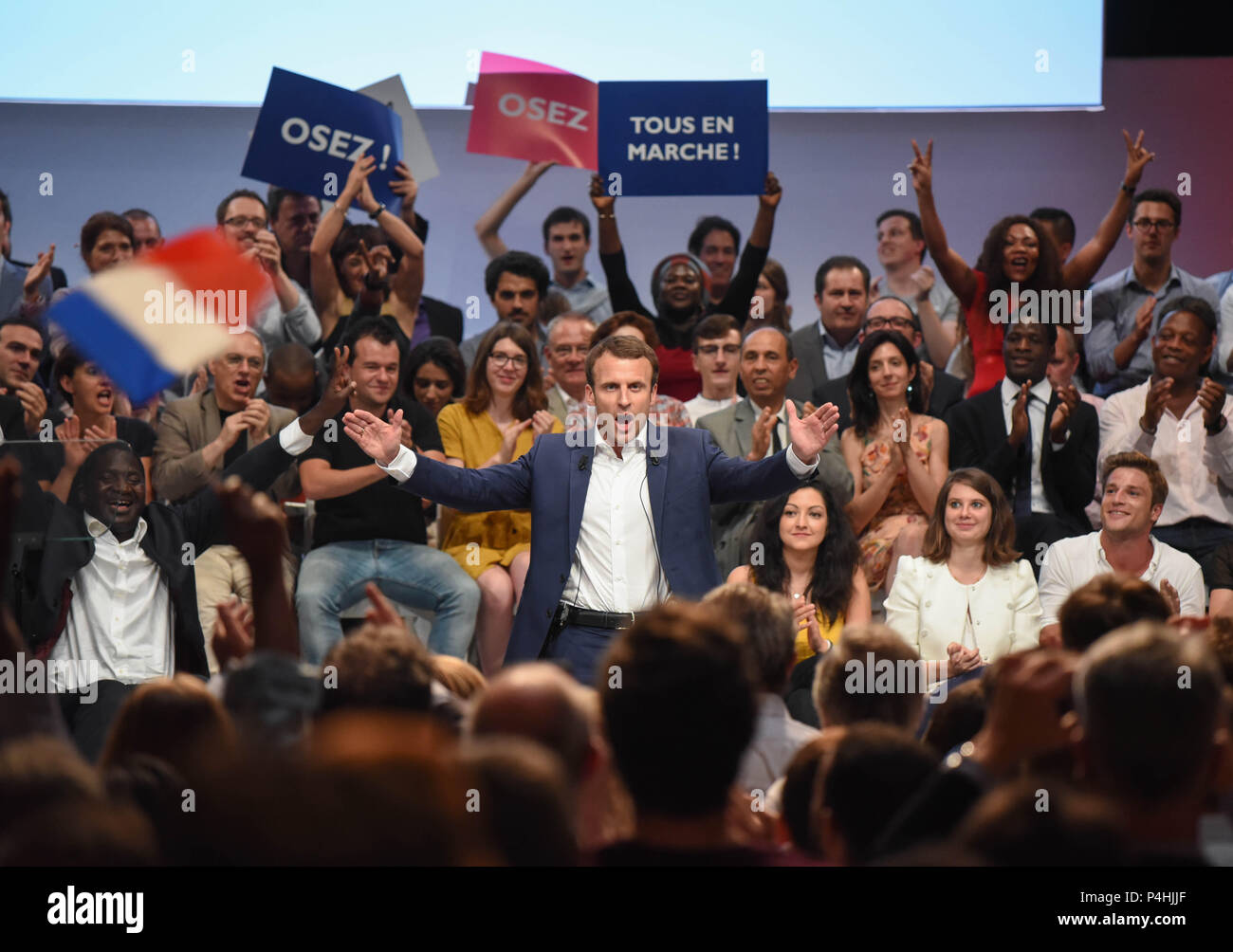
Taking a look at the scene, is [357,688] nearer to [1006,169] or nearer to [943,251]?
[943,251]

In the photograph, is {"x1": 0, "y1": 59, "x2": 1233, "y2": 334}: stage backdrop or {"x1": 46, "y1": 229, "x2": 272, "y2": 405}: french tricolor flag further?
{"x1": 0, "y1": 59, "x2": 1233, "y2": 334}: stage backdrop

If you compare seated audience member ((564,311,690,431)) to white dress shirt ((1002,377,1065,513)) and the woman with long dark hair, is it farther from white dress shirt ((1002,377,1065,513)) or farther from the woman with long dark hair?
white dress shirt ((1002,377,1065,513))

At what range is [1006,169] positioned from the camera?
6.30 metres

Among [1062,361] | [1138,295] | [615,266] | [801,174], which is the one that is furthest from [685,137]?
[1138,295]

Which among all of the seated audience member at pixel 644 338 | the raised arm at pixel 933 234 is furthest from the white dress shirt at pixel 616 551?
the raised arm at pixel 933 234

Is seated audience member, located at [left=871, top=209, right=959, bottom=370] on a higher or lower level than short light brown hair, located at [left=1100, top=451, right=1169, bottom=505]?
higher

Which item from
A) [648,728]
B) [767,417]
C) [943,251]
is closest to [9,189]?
[767,417]

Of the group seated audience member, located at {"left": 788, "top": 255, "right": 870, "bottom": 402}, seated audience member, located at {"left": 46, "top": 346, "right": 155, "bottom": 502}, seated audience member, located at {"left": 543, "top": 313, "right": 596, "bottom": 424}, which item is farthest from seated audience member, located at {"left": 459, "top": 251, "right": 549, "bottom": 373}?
seated audience member, located at {"left": 46, "top": 346, "right": 155, "bottom": 502}

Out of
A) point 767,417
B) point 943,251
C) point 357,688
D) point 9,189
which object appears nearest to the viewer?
point 357,688

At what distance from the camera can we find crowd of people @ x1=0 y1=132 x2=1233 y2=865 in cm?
179

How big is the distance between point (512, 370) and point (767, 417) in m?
0.95

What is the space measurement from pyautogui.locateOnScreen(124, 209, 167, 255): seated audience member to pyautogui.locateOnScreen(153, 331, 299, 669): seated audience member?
38.9 inches

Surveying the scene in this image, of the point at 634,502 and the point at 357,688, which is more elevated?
the point at 634,502

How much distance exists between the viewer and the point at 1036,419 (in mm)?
5023
